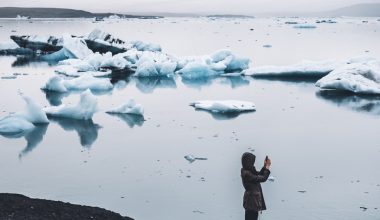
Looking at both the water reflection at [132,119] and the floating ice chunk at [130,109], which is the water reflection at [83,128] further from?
the floating ice chunk at [130,109]

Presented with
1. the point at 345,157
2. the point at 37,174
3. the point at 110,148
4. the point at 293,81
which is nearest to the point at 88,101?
the point at 110,148

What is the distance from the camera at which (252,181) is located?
4473 mm

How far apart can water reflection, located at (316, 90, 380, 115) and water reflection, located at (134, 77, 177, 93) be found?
5.22 m

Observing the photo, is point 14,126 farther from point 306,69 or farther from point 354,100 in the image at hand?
point 306,69

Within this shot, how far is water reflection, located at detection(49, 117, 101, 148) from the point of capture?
32.6 feet

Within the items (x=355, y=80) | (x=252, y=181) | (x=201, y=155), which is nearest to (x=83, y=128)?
(x=201, y=155)

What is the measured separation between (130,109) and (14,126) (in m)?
2.83

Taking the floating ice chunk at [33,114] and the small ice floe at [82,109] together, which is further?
the small ice floe at [82,109]

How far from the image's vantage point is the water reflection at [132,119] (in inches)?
445

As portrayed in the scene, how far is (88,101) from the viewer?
38.2 ft

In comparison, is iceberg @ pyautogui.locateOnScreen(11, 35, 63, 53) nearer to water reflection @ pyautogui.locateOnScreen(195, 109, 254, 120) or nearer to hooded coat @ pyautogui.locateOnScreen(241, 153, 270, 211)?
water reflection @ pyautogui.locateOnScreen(195, 109, 254, 120)

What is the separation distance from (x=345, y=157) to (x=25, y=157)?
5487mm

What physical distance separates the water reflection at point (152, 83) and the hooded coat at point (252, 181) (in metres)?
12.3

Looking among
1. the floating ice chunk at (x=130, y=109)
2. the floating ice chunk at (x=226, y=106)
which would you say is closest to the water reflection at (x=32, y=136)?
the floating ice chunk at (x=130, y=109)
